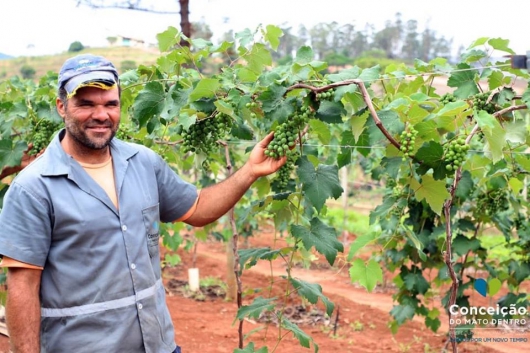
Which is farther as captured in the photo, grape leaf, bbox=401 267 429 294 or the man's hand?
grape leaf, bbox=401 267 429 294

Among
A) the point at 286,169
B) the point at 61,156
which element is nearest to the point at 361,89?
the point at 286,169

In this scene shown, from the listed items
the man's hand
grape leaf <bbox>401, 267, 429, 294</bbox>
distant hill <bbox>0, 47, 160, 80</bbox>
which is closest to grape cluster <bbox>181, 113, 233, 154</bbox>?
the man's hand

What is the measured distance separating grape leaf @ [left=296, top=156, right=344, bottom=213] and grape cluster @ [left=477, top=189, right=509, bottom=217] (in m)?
1.88

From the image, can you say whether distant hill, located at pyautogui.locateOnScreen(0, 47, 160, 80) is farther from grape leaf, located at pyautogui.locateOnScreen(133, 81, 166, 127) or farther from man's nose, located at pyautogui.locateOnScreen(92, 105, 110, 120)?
man's nose, located at pyautogui.locateOnScreen(92, 105, 110, 120)

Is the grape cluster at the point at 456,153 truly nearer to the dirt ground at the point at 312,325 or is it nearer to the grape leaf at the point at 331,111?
the grape leaf at the point at 331,111

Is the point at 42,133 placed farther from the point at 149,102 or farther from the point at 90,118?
the point at 90,118

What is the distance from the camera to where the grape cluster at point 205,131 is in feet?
8.82

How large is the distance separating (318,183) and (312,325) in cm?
404

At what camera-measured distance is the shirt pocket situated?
7.57 ft

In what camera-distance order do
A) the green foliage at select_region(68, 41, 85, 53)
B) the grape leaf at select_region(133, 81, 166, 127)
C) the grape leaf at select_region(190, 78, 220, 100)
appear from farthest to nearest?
the green foliage at select_region(68, 41, 85, 53)
the grape leaf at select_region(133, 81, 166, 127)
the grape leaf at select_region(190, 78, 220, 100)

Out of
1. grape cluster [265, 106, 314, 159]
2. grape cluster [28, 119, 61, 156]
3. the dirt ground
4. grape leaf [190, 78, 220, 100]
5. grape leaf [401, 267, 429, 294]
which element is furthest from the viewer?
the dirt ground

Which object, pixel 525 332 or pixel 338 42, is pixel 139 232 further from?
pixel 338 42

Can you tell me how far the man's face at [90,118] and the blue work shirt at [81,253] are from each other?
9 cm

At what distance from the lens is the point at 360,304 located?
725 cm
